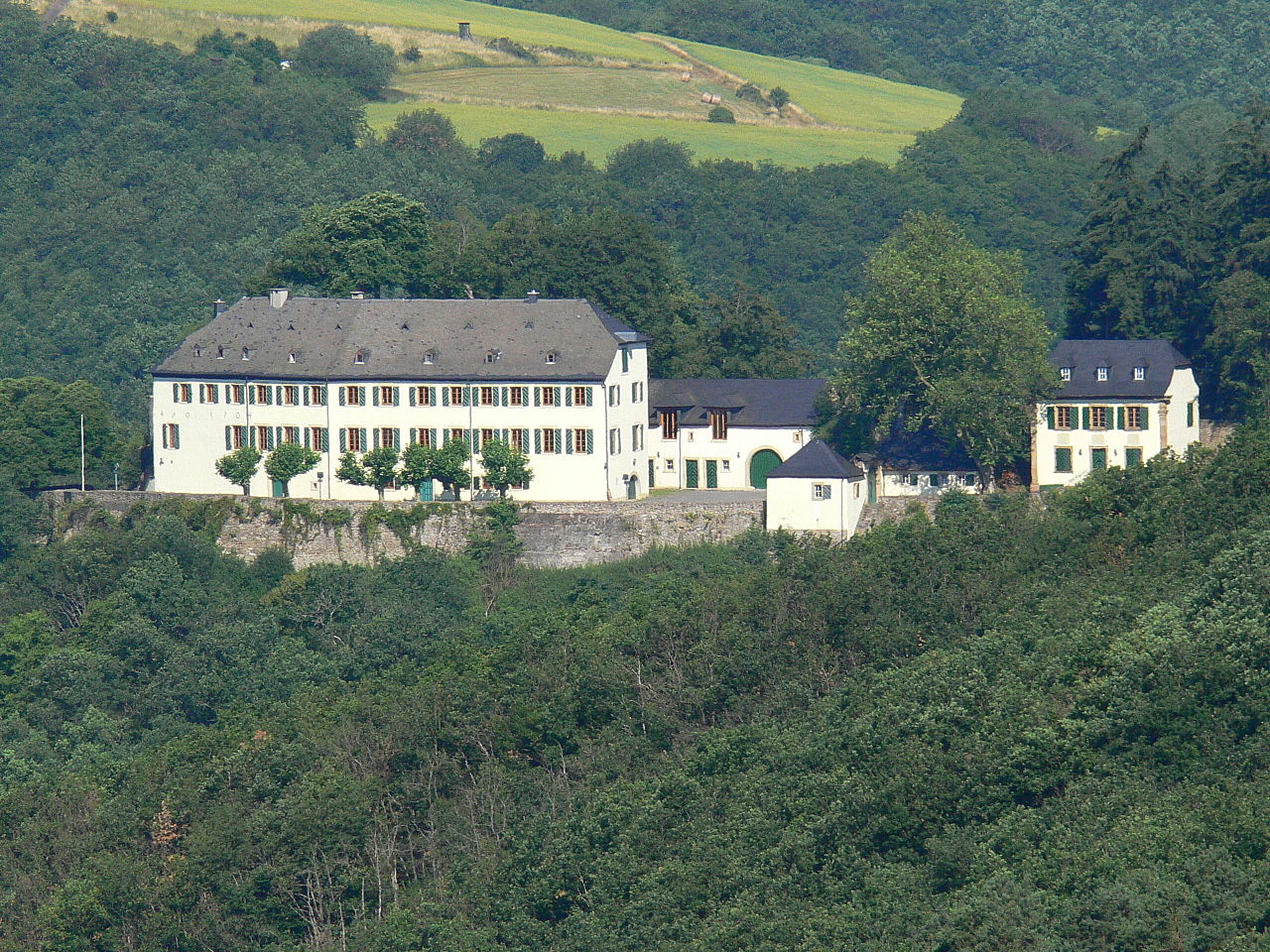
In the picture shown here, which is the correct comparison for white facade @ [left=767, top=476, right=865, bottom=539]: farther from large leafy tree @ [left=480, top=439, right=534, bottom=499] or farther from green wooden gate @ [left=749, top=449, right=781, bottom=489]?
large leafy tree @ [left=480, top=439, right=534, bottom=499]

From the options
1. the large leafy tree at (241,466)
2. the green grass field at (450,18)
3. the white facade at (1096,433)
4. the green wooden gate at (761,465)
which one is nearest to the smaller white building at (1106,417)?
the white facade at (1096,433)

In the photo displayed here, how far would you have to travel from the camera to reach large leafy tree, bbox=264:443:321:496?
84.7m

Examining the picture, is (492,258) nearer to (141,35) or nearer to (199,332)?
(199,332)

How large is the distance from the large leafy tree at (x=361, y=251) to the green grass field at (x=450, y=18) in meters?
70.5

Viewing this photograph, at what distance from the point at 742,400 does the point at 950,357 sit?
23.7 feet

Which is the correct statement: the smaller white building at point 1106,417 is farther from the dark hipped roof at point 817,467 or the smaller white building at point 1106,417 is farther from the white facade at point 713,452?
the white facade at point 713,452

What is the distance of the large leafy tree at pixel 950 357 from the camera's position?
82.4m

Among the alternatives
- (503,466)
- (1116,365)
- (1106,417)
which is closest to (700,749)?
(503,466)

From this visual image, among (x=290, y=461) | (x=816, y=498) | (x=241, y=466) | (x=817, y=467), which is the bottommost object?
(x=816, y=498)

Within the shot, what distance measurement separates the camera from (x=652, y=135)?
158 meters

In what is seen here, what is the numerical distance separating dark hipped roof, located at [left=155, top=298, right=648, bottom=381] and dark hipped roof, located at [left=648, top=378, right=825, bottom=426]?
263 centimetres

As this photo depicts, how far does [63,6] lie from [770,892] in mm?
122109

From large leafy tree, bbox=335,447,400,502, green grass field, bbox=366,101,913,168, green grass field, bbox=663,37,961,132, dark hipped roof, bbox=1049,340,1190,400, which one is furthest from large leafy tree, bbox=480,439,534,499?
green grass field, bbox=663,37,961,132

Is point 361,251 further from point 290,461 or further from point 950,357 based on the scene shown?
point 950,357
